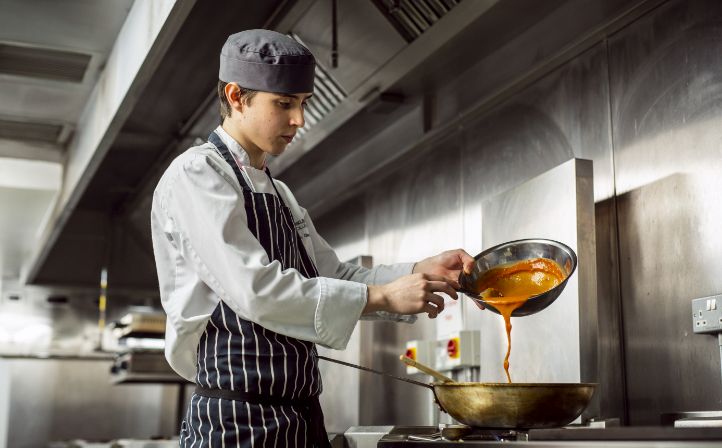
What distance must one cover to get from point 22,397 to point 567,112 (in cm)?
688

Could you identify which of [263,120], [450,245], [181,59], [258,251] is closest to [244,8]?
[181,59]

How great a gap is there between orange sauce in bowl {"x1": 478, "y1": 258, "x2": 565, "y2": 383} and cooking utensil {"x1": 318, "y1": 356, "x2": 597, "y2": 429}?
0.29 meters

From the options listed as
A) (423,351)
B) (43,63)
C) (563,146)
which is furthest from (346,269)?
(43,63)

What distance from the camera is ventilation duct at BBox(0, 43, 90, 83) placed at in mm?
4891

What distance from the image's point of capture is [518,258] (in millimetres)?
2117

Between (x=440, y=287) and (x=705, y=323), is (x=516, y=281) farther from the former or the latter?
(x=705, y=323)

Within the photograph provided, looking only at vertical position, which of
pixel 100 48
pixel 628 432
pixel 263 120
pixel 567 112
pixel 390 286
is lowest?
pixel 628 432

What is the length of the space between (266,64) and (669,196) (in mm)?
1182

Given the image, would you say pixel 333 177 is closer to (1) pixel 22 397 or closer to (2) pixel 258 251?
(2) pixel 258 251

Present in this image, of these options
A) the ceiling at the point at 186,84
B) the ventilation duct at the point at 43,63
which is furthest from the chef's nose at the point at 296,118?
the ventilation duct at the point at 43,63

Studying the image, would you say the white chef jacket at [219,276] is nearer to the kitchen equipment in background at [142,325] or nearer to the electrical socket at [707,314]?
the electrical socket at [707,314]

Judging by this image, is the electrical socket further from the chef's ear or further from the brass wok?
the chef's ear

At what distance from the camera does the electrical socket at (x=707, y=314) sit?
7.33 feet

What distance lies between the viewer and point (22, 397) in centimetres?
842
